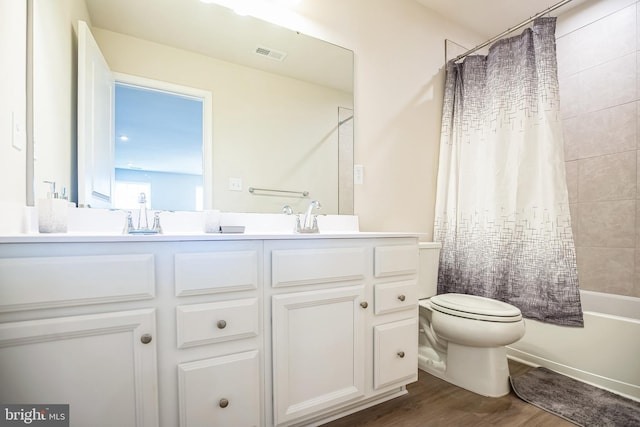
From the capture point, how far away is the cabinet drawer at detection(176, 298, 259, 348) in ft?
3.29

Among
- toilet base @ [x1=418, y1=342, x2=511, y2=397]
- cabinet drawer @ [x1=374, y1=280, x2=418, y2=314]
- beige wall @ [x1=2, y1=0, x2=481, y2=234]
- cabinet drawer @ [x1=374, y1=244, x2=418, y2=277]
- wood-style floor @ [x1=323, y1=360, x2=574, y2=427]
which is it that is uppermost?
beige wall @ [x1=2, y1=0, x2=481, y2=234]

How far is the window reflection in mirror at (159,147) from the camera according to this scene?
135cm

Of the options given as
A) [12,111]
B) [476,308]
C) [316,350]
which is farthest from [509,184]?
[12,111]

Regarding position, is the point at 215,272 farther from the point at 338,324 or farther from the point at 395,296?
the point at 395,296

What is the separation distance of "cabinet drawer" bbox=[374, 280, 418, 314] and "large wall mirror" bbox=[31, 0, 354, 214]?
60 centimetres

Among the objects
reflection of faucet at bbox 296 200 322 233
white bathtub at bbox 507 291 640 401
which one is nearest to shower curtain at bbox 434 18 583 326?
white bathtub at bbox 507 291 640 401

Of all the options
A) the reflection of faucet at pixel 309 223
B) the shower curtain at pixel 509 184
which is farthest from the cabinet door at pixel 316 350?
the shower curtain at pixel 509 184

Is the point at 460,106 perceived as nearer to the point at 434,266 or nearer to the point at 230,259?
the point at 434,266

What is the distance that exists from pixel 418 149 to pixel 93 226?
1.99 m

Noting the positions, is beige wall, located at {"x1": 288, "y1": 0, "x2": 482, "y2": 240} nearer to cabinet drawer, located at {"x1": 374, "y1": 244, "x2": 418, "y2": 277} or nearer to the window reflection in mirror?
cabinet drawer, located at {"x1": 374, "y1": 244, "x2": 418, "y2": 277}

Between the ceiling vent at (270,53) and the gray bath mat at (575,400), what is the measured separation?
7.06 feet

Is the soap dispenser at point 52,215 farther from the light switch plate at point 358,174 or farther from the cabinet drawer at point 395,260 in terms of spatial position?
the light switch plate at point 358,174

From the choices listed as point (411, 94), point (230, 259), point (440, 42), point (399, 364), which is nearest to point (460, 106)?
point (411, 94)

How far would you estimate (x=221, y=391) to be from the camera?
1.05m
